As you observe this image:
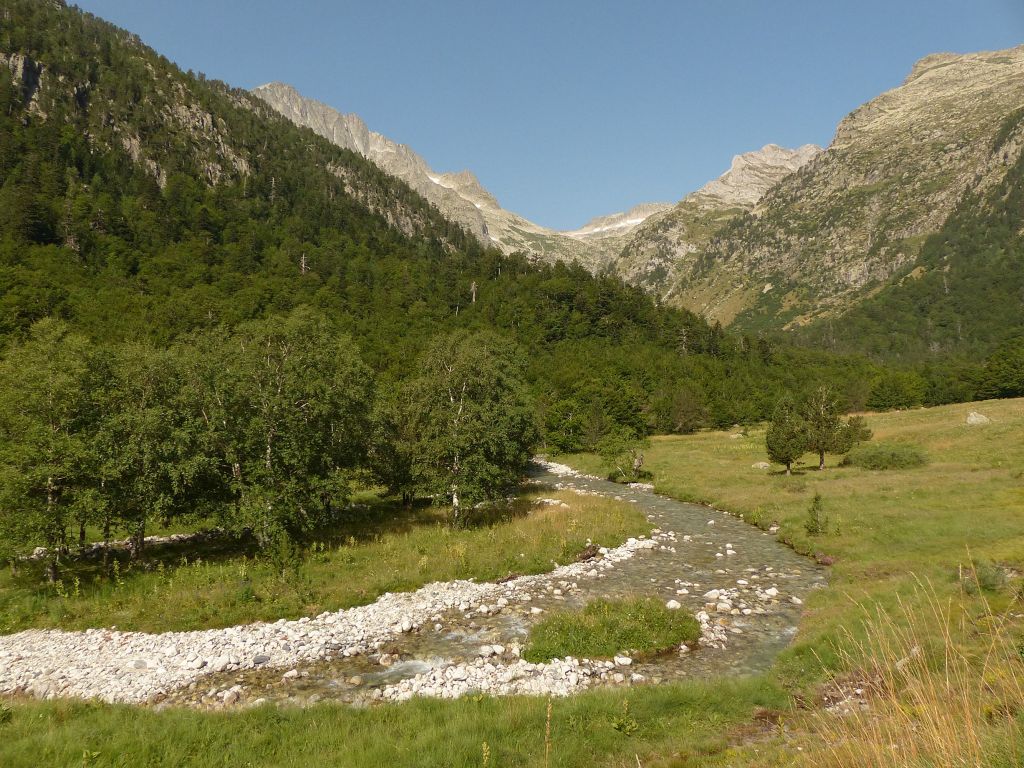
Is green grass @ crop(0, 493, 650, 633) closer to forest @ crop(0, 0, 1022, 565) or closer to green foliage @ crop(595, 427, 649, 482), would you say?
forest @ crop(0, 0, 1022, 565)

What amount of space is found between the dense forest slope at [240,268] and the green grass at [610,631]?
68.9 m

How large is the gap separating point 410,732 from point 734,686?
9592mm

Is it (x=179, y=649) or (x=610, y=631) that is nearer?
(x=179, y=649)

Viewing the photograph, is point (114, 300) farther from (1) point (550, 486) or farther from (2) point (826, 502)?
(2) point (826, 502)

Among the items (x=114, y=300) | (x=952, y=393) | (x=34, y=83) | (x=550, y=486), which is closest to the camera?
(x=550, y=486)

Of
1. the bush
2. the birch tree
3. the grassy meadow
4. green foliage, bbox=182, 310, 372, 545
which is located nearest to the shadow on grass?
the grassy meadow

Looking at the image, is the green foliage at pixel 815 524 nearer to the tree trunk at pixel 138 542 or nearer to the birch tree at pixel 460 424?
the birch tree at pixel 460 424

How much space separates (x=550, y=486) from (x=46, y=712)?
47.9 metres

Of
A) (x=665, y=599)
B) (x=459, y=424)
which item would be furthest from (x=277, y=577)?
(x=665, y=599)

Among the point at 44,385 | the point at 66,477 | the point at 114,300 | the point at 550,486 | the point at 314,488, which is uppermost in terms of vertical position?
the point at 114,300

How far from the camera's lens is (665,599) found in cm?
2364

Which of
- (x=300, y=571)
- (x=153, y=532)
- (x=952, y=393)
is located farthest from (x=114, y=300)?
→ (x=952, y=393)

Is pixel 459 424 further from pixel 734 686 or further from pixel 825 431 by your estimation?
pixel 825 431

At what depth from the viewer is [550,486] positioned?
5788 centimetres
